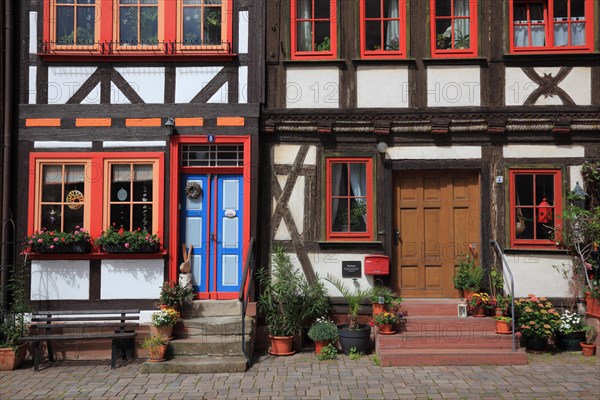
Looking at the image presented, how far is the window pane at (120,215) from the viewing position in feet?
28.6

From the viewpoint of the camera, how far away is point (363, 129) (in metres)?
8.92

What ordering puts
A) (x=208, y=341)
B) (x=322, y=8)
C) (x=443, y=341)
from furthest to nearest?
(x=322, y=8)
(x=443, y=341)
(x=208, y=341)

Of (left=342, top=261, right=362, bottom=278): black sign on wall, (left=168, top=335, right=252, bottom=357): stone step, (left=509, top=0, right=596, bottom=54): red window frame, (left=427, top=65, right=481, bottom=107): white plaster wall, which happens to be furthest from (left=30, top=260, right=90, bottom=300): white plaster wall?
(left=509, top=0, right=596, bottom=54): red window frame

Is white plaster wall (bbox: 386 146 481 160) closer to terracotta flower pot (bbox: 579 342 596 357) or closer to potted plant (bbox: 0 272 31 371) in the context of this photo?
terracotta flower pot (bbox: 579 342 596 357)

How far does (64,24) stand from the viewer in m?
8.88

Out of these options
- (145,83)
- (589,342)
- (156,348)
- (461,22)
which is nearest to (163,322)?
(156,348)

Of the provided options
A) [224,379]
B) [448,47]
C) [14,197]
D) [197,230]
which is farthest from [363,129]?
A: [14,197]

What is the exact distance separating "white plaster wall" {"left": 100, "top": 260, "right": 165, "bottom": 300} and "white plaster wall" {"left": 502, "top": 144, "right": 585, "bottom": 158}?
588cm

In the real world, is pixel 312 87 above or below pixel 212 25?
below

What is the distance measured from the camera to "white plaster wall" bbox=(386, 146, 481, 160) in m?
8.91

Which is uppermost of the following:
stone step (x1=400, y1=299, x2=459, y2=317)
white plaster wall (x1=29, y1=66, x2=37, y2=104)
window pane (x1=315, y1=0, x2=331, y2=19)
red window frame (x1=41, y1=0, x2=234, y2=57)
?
window pane (x1=315, y1=0, x2=331, y2=19)

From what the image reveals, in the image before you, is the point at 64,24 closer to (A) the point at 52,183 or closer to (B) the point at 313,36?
(A) the point at 52,183

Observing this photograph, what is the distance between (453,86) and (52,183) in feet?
21.5

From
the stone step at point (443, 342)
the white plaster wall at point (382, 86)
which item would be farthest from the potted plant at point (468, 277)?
the white plaster wall at point (382, 86)
